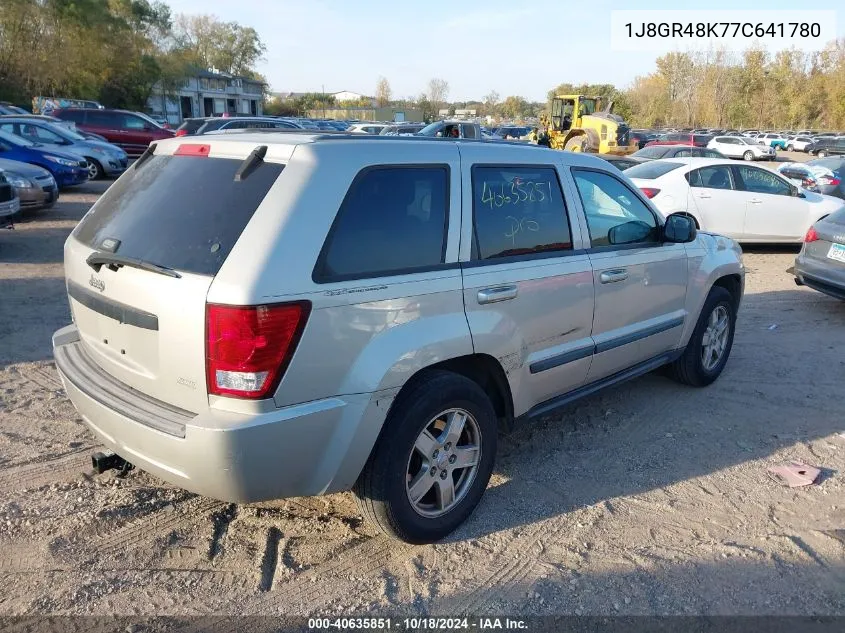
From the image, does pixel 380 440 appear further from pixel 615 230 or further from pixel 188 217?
pixel 615 230

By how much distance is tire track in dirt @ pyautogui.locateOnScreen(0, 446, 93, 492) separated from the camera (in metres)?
3.66

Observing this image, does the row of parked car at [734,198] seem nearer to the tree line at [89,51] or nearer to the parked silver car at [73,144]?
the parked silver car at [73,144]

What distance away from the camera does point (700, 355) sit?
524 cm

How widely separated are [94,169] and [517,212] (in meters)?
16.7

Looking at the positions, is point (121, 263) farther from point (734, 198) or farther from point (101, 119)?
point (101, 119)

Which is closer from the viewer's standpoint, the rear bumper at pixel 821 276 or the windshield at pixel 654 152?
the rear bumper at pixel 821 276

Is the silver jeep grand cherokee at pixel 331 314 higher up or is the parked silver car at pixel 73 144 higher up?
the parked silver car at pixel 73 144

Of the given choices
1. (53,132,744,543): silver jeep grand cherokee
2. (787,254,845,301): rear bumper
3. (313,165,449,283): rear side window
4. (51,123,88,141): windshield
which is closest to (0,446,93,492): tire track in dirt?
(53,132,744,543): silver jeep grand cherokee

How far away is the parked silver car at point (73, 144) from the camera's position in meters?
15.8

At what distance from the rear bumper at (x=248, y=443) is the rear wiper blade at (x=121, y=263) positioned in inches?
21.6

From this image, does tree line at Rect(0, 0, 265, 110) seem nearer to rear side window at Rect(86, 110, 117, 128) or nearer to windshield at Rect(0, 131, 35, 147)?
rear side window at Rect(86, 110, 117, 128)

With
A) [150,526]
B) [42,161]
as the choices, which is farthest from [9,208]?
[150,526]

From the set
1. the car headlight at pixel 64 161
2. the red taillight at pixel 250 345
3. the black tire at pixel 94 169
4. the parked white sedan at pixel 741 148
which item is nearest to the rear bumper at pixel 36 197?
the car headlight at pixel 64 161

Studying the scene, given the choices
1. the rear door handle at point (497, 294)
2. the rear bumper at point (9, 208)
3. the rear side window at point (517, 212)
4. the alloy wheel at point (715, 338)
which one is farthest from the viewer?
the rear bumper at point (9, 208)
